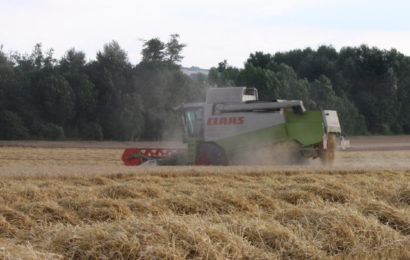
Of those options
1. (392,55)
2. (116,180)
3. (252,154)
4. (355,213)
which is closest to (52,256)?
(355,213)

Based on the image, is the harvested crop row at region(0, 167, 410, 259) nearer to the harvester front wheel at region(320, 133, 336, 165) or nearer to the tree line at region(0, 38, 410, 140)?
the harvester front wheel at region(320, 133, 336, 165)

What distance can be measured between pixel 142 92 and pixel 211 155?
27.5m

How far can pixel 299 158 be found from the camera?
777 inches

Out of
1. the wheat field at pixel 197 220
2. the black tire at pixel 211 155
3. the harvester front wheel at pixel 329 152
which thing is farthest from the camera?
the black tire at pixel 211 155

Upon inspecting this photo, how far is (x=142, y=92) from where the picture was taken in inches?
1849

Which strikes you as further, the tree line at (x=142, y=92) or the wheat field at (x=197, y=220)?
the tree line at (x=142, y=92)

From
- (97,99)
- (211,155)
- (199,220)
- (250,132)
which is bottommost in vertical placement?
(199,220)

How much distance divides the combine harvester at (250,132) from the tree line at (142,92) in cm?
1540

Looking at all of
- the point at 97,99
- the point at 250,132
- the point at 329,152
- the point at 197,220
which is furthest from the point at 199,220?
the point at 97,99

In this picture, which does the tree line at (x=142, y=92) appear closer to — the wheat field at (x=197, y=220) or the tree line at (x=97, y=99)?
the tree line at (x=97, y=99)

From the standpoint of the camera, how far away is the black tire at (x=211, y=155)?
65.9 ft

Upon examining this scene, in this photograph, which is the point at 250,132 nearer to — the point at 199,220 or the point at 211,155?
the point at 211,155

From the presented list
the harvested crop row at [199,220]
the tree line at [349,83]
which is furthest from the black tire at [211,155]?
the tree line at [349,83]

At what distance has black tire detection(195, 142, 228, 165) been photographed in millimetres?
20078
